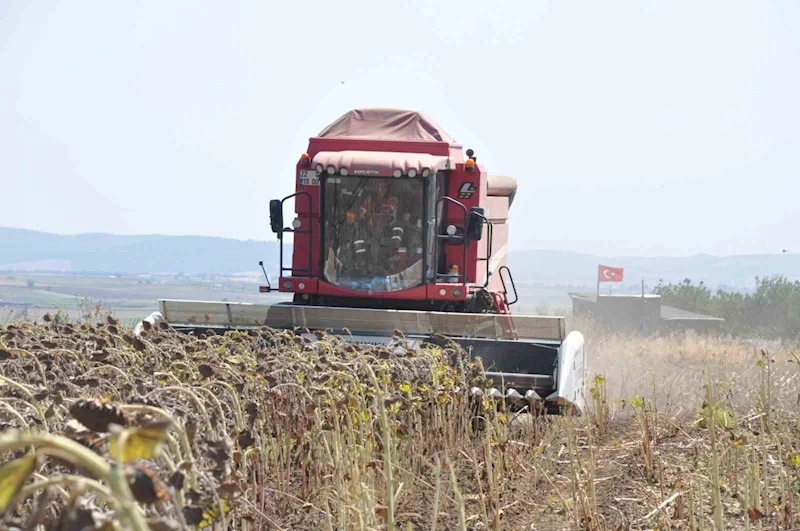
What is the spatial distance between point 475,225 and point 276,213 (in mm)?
1959

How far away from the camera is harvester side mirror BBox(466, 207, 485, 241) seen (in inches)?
389

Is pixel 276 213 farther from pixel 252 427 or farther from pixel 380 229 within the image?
pixel 252 427

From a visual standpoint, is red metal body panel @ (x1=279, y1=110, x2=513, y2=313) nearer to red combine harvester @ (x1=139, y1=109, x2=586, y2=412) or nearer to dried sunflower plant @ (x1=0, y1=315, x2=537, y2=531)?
red combine harvester @ (x1=139, y1=109, x2=586, y2=412)

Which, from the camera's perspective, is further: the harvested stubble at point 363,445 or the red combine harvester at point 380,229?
the red combine harvester at point 380,229

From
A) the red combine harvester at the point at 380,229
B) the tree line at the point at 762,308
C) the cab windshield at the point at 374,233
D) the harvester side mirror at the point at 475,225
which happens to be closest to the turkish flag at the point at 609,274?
the tree line at the point at 762,308

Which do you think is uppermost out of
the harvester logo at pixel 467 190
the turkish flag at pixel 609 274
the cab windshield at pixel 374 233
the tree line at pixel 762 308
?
the harvester logo at pixel 467 190

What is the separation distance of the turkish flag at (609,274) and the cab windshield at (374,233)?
24.0 m

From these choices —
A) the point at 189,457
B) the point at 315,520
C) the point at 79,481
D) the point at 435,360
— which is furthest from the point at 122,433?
the point at 435,360

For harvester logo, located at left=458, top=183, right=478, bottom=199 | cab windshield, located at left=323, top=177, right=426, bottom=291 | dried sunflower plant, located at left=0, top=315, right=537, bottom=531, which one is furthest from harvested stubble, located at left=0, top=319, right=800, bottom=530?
harvester logo, located at left=458, top=183, right=478, bottom=199

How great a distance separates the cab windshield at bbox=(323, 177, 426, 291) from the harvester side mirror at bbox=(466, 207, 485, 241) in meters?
0.57

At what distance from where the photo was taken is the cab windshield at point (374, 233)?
10.3m

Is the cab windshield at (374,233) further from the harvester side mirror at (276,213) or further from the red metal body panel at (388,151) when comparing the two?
the harvester side mirror at (276,213)

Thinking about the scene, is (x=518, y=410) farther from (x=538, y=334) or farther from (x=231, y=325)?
(x=231, y=325)

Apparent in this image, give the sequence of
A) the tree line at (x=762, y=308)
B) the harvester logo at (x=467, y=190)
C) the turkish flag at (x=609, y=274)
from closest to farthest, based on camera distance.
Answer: the harvester logo at (x=467, y=190) → the turkish flag at (x=609, y=274) → the tree line at (x=762, y=308)
